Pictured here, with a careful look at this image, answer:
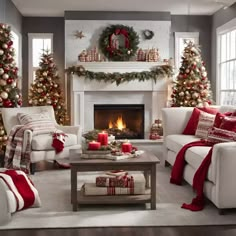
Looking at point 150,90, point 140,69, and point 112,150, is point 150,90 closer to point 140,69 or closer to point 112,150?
point 140,69

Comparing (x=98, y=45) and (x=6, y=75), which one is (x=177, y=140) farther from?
(x=98, y=45)

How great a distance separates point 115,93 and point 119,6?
1781mm

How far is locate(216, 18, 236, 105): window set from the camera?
8633mm

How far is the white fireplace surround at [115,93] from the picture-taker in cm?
923

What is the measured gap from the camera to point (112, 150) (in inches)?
177

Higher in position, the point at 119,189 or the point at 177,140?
the point at 177,140

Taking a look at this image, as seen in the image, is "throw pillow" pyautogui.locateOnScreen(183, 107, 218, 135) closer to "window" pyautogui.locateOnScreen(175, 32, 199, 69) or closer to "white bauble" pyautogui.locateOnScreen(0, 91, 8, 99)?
"white bauble" pyautogui.locateOnScreen(0, 91, 8, 99)

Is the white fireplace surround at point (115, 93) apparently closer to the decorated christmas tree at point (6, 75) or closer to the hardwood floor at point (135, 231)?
the decorated christmas tree at point (6, 75)

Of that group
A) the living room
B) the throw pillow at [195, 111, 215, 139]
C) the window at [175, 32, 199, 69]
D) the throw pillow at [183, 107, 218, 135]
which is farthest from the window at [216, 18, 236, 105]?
the throw pillow at [195, 111, 215, 139]

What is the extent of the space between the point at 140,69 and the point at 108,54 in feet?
2.39

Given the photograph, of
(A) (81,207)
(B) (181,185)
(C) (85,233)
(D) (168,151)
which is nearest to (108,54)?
(D) (168,151)

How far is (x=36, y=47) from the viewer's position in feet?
32.3

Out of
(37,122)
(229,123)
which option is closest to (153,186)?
(229,123)

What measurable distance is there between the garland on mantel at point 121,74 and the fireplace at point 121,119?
62 centimetres
